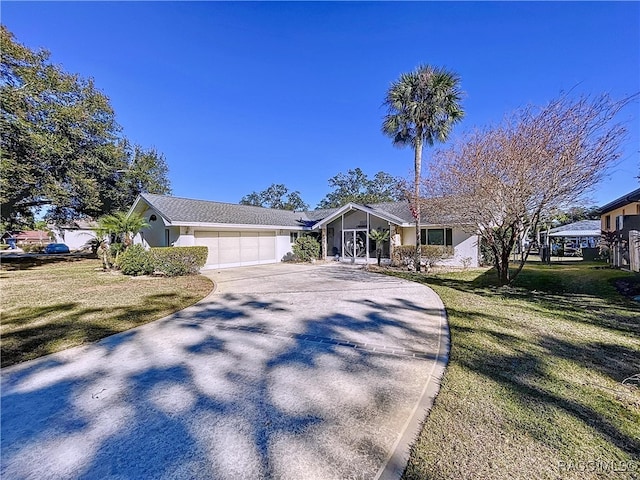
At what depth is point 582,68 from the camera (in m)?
8.60

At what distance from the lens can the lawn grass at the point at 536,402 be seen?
7.56 ft

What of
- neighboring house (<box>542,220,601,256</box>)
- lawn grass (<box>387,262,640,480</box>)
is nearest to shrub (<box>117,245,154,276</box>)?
lawn grass (<box>387,262,640,480</box>)

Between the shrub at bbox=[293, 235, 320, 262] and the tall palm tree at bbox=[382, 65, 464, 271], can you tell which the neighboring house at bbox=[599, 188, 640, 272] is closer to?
the tall palm tree at bbox=[382, 65, 464, 271]

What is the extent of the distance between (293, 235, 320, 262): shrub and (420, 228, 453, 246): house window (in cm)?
722

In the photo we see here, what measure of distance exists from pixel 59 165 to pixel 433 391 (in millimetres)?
22594

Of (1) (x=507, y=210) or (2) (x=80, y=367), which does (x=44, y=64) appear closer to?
(2) (x=80, y=367)

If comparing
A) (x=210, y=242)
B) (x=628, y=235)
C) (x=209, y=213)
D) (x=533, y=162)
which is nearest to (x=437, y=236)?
(x=628, y=235)

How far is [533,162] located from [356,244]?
42.5ft

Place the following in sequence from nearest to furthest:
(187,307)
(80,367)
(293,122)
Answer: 1. (80,367)
2. (187,307)
3. (293,122)

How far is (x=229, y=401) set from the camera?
3346 mm

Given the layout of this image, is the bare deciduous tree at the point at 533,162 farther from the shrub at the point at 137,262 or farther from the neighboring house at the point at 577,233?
the neighboring house at the point at 577,233

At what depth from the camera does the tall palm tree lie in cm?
1484

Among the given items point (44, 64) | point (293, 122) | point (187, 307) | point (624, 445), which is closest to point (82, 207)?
point (44, 64)

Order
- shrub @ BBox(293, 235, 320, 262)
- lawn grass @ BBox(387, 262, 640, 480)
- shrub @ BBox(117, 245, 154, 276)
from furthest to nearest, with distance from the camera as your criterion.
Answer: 1. shrub @ BBox(293, 235, 320, 262)
2. shrub @ BBox(117, 245, 154, 276)
3. lawn grass @ BBox(387, 262, 640, 480)
